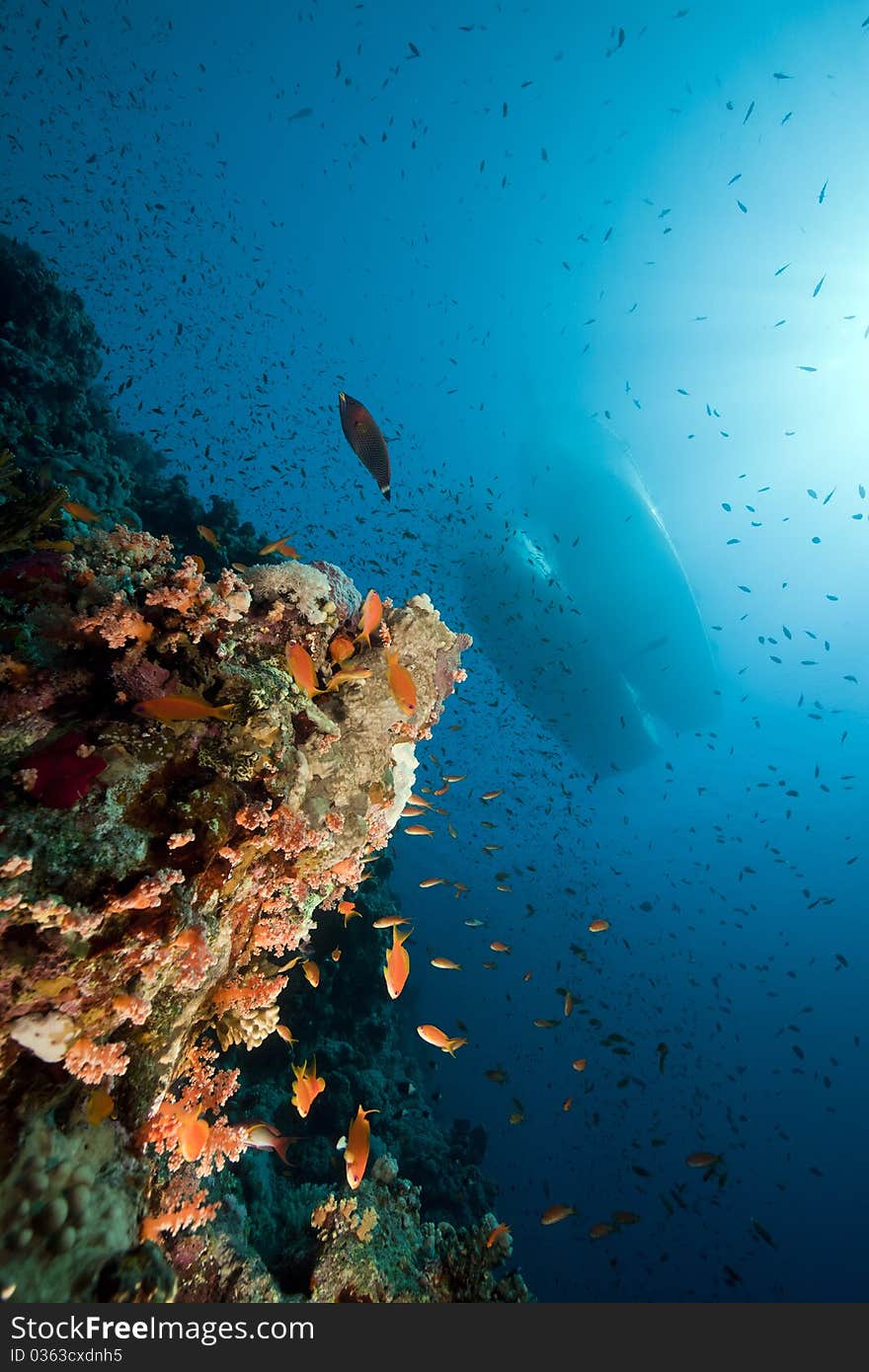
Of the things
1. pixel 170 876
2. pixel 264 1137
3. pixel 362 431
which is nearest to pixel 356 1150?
pixel 264 1137

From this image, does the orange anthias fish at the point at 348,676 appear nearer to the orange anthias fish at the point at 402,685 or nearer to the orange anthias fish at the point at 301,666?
the orange anthias fish at the point at 402,685

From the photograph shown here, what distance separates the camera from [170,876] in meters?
2.37

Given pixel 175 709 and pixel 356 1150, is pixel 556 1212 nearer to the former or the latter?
pixel 356 1150

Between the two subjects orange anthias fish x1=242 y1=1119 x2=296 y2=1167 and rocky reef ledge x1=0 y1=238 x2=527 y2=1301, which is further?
orange anthias fish x1=242 y1=1119 x2=296 y2=1167

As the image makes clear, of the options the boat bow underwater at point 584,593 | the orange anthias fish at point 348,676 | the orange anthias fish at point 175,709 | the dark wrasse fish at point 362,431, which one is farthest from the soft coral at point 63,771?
the boat bow underwater at point 584,593

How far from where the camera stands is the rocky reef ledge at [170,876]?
2074 mm

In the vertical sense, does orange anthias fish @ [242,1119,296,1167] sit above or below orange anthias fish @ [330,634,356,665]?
below

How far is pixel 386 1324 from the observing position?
9.90 ft

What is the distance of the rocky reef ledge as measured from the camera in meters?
2.07

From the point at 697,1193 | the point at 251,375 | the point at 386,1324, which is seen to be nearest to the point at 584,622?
the point at 386,1324

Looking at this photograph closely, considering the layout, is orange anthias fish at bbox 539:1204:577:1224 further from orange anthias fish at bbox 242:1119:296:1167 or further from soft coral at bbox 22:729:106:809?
soft coral at bbox 22:729:106:809

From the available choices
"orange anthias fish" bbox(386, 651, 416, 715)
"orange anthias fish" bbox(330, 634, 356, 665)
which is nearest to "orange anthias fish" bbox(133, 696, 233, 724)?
"orange anthias fish" bbox(386, 651, 416, 715)

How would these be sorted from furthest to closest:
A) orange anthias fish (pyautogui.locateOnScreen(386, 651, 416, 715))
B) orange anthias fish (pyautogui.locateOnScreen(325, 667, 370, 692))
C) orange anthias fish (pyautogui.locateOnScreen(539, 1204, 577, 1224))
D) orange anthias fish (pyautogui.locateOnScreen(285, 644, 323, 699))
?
1. orange anthias fish (pyautogui.locateOnScreen(539, 1204, 577, 1224))
2. orange anthias fish (pyautogui.locateOnScreen(325, 667, 370, 692))
3. orange anthias fish (pyautogui.locateOnScreen(386, 651, 416, 715))
4. orange anthias fish (pyautogui.locateOnScreen(285, 644, 323, 699))

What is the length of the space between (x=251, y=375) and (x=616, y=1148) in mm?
75068
